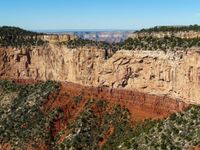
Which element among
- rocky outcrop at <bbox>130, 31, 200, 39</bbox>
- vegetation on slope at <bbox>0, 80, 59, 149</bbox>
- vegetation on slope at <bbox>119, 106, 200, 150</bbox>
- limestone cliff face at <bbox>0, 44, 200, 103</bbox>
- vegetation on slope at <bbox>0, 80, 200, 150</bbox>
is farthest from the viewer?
vegetation on slope at <bbox>0, 80, 59, 149</bbox>

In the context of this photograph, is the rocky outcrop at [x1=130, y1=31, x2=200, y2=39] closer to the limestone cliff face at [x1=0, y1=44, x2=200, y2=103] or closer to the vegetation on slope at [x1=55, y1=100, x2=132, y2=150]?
the limestone cliff face at [x1=0, y1=44, x2=200, y2=103]

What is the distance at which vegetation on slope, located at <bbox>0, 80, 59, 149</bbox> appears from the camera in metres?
93.1

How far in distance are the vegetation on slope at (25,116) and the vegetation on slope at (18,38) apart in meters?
10.2

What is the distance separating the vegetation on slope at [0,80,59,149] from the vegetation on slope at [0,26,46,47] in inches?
403

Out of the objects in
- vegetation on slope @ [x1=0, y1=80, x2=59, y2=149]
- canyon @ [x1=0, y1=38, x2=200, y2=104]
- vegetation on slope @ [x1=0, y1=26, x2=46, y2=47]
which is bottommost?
vegetation on slope @ [x1=0, y1=80, x2=59, y2=149]

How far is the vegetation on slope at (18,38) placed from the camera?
124 metres

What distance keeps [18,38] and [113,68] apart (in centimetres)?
3858

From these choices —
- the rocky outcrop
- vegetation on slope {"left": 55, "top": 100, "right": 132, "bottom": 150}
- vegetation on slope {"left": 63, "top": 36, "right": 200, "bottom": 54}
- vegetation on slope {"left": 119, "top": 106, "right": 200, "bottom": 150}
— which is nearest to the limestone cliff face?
vegetation on slope {"left": 63, "top": 36, "right": 200, "bottom": 54}

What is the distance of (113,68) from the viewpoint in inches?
3816

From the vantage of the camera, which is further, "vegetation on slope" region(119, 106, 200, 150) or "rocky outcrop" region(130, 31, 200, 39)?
"rocky outcrop" region(130, 31, 200, 39)

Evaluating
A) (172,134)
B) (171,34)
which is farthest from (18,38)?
(172,134)

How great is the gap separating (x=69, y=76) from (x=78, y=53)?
5.78 meters

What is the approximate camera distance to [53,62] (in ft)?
382

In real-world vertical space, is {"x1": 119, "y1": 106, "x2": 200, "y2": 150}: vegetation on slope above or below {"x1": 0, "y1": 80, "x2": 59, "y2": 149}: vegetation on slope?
above
